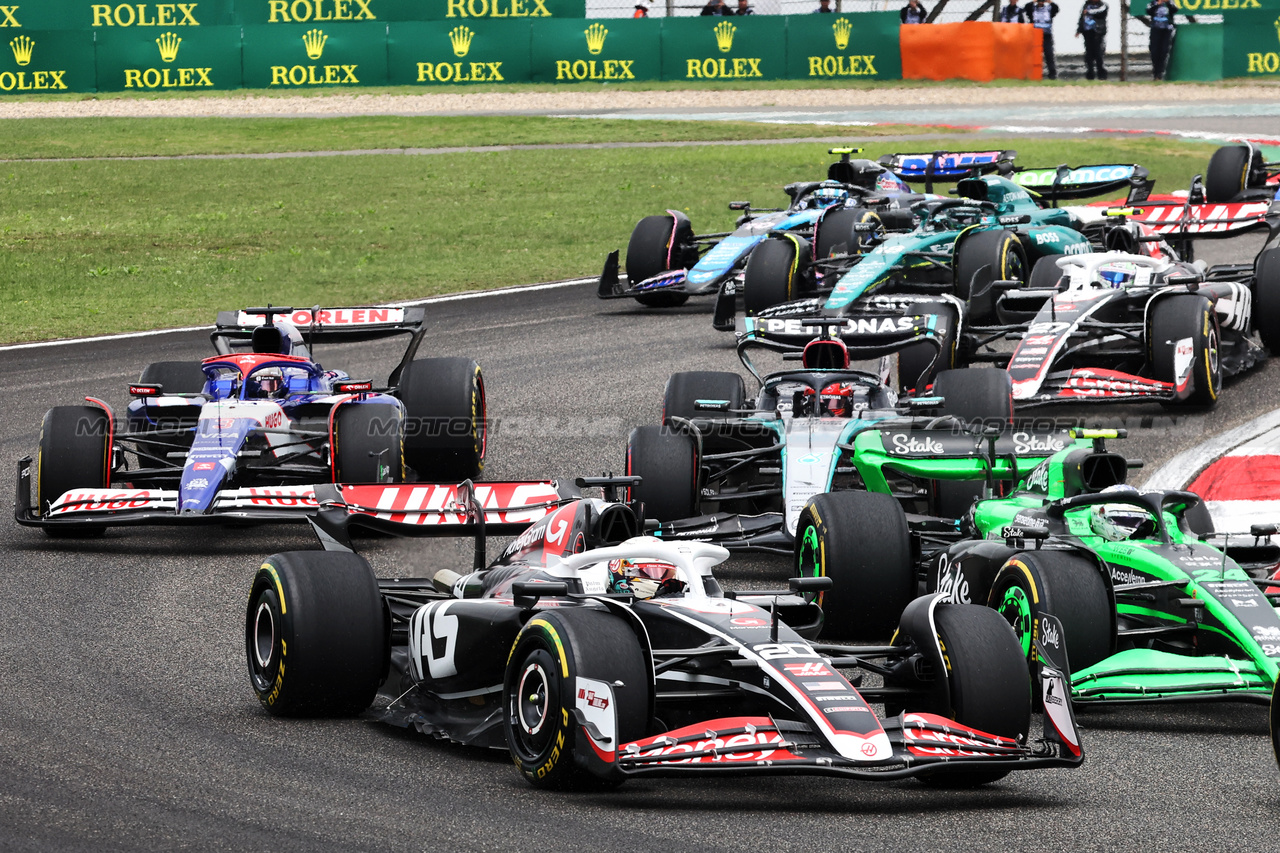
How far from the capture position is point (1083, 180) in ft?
77.8

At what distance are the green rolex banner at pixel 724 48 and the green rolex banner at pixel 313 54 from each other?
7.31 metres

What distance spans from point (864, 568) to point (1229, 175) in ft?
53.8

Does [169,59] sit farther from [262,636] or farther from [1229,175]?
[262,636]

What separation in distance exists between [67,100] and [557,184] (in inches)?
652

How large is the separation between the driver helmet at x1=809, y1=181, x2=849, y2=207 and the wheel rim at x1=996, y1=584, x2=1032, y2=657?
13.7 meters

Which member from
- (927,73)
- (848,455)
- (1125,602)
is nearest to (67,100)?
(927,73)

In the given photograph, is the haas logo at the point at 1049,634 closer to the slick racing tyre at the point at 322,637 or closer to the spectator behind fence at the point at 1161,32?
the slick racing tyre at the point at 322,637

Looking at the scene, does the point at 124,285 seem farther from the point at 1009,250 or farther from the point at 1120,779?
the point at 1120,779

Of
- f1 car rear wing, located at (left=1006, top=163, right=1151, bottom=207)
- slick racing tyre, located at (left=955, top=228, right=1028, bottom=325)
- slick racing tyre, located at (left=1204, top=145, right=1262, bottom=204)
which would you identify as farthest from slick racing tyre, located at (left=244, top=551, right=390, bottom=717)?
slick racing tyre, located at (left=1204, top=145, right=1262, bottom=204)

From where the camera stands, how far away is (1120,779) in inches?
311

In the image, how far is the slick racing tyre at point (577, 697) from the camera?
7.15 metres

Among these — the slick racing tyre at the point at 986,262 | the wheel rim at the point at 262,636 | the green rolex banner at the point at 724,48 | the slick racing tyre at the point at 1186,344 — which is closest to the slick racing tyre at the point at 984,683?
the wheel rim at the point at 262,636

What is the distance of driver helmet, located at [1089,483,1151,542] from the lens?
9.76 m

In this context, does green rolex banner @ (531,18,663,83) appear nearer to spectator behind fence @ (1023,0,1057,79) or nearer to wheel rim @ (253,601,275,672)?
spectator behind fence @ (1023,0,1057,79)
